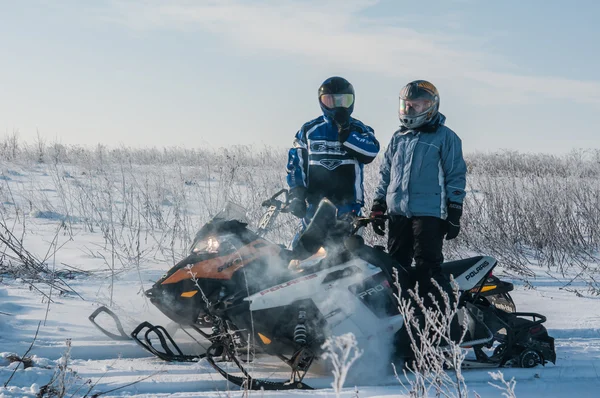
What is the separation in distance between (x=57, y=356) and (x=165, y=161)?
16397 millimetres

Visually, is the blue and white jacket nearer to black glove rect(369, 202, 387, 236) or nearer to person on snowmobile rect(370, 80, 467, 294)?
black glove rect(369, 202, 387, 236)

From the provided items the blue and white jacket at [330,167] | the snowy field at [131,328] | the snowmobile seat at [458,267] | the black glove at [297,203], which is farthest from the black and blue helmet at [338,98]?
the snowy field at [131,328]

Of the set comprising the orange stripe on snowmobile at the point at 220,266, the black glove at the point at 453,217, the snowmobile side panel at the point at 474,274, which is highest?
the black glove at the point at 453,217

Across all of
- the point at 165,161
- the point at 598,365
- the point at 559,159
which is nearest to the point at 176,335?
the point at 598,365

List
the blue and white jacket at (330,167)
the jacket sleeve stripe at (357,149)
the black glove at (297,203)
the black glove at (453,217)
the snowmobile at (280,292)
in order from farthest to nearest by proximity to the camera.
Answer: the blue and white jacket at (330,167) < the jacket sleeve stripe at (357,149) < the black glove at (297,203) < the black glove at (453,217) < the snowmobile at (280,292)

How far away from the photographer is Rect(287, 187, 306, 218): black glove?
4.64 meters

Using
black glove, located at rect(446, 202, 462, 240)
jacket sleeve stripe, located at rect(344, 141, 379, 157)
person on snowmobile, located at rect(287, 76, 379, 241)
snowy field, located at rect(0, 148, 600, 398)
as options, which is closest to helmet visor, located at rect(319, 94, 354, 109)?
person on snowmobile, located at rect(287, 76, 379, 241)

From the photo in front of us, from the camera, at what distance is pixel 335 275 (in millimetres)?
4012

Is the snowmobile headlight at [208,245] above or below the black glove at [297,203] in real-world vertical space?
below

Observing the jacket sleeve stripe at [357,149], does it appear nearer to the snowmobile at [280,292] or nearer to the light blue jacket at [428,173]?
the light blue jacket at [428,173]

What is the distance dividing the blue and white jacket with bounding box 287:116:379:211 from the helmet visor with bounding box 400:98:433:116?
75 centimetres

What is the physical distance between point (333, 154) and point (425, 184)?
1092 mm

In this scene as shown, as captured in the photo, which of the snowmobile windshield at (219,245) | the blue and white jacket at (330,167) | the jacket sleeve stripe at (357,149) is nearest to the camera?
the snowmobile windshield at (219,245)

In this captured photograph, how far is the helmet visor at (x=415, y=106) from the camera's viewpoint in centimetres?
452
